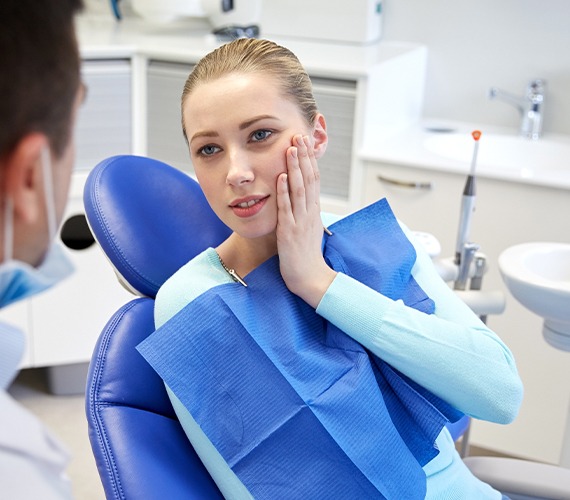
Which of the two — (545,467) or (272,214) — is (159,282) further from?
(545,467)

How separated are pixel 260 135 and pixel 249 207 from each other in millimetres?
107

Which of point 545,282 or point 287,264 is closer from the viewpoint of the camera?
point 287,264

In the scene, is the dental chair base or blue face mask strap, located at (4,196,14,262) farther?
the dental chair base

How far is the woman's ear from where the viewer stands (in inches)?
26.5

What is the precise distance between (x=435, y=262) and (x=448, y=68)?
1.35 m

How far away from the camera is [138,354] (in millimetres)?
1310

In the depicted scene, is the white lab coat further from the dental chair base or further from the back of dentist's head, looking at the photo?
the dental chair base

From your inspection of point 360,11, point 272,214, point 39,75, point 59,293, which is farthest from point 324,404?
point 360,11

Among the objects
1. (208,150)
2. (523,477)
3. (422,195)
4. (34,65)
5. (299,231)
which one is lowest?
(523,477)

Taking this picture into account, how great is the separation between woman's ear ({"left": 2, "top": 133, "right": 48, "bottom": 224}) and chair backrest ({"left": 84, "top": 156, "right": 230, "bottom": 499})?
525 mm

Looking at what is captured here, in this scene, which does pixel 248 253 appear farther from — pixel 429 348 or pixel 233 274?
pixel 429 348

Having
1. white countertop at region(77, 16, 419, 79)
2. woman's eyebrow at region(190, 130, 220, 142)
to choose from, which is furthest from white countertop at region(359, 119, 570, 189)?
woman's eyebrow at region(190, 130, 220, 142)

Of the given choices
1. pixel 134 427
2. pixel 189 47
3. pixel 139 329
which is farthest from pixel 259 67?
pixel 189 47

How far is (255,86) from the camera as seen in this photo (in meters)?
1.31
